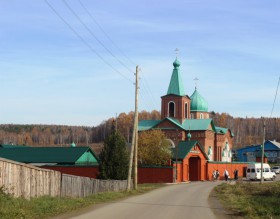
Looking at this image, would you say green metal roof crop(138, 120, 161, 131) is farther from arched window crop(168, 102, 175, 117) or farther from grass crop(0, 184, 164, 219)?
grass crop(0, 184, 164, 219)

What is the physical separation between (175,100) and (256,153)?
3482 cm

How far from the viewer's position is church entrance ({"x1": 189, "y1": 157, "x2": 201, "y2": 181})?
6688 cm

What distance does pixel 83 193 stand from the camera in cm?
2681

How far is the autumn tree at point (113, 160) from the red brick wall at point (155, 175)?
62.6ft

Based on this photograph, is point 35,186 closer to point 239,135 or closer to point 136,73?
point 136,73

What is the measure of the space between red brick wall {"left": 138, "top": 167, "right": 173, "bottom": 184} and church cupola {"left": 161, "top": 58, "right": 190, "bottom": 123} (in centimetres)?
2494

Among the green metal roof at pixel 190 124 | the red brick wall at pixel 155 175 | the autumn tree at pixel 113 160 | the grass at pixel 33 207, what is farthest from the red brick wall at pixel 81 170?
the grass at pixel 33 207

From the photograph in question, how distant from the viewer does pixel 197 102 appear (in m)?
91.2

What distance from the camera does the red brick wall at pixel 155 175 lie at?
5766cm

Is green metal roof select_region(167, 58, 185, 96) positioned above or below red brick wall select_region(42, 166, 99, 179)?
above

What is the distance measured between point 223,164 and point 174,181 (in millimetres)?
17500

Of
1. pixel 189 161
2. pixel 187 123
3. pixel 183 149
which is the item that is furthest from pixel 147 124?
pixel 183 149

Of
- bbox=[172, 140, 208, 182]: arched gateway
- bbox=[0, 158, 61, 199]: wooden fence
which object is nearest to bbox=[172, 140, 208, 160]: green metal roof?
bbox=[172, 140, 208, 182]: arched gateway

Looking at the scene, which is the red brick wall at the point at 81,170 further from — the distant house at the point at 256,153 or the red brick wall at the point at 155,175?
the distant house at the point at 256,153
